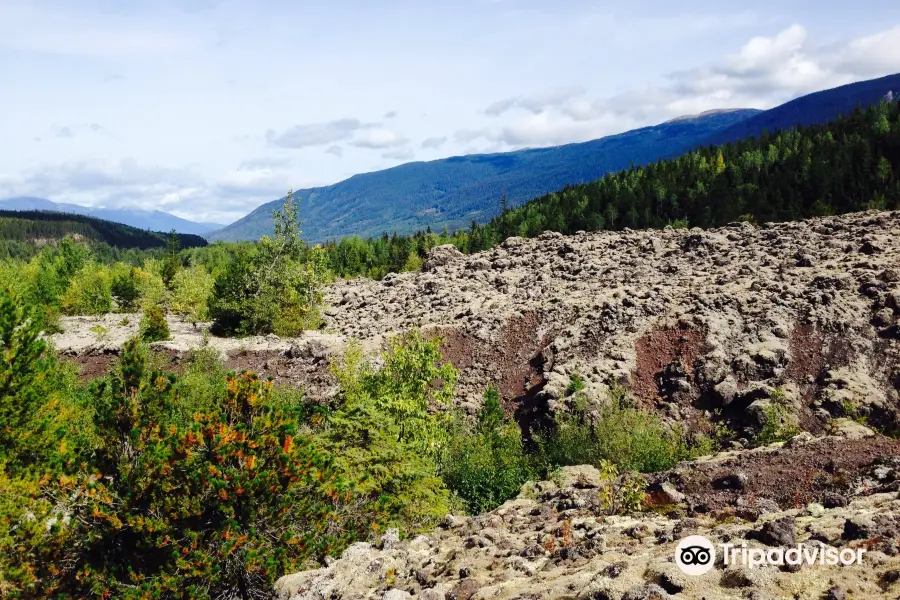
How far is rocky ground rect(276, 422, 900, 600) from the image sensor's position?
911 cm

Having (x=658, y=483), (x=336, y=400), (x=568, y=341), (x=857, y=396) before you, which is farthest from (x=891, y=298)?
(x=336, y=400)

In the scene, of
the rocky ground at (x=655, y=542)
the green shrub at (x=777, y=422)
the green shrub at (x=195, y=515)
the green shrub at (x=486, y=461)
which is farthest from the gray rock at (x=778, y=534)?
the green shrub at (x=777, y=422)

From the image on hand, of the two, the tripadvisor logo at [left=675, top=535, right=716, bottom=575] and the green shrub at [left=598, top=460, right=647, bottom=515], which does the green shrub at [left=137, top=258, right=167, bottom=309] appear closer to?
the green shrub at [left=598, top=460, right=647, bottom=515]

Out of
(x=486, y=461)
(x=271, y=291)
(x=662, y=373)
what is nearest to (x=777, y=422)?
(x=662, y=373)

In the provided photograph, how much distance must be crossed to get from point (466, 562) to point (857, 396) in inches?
982

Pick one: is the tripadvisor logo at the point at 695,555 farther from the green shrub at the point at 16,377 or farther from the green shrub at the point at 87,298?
the green shrub at the point at 87,298

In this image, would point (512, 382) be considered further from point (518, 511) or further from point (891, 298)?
point (891, 298)

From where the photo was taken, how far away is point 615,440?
2534 cm

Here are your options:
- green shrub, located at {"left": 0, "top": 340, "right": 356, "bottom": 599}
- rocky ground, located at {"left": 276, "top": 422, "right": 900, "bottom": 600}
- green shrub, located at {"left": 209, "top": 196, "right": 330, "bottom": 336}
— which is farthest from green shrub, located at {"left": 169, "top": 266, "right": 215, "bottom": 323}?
rocky ground, located at {"left": 276, "top": 422, "right": 900, "bottom": 600}

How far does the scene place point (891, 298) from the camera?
32.7m

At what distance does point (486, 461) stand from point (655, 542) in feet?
46.8

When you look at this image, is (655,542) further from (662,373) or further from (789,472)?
(662,373)

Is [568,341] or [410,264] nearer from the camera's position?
[568,341]

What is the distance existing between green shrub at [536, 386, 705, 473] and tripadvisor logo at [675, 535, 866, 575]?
489 inches
